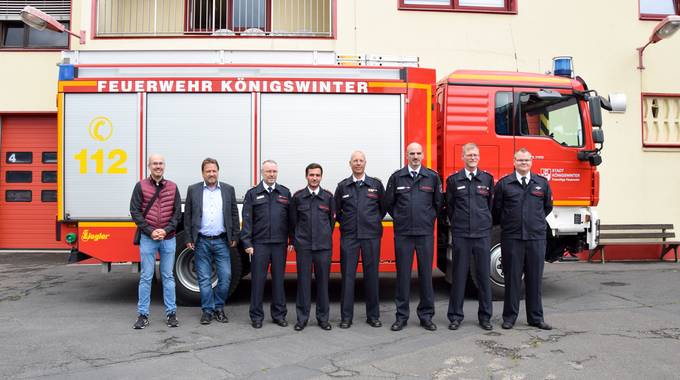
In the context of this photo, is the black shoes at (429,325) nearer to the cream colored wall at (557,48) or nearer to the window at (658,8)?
the cream colored wall at (557,48)

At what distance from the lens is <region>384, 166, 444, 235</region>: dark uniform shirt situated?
5.92 m

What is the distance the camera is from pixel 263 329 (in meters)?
5.96

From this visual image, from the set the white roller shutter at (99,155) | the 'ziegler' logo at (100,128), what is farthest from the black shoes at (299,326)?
the 'ziegler' logo at (100,128)

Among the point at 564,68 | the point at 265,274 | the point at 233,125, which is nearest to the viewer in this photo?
the point at 265,274

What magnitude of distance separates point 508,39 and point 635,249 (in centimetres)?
500

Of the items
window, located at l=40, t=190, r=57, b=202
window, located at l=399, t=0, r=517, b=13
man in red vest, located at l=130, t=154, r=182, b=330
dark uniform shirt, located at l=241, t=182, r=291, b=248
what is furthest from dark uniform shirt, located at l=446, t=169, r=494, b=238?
window, located at l=40, t=190, r=57, b=202

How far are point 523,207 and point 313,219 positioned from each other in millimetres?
2188

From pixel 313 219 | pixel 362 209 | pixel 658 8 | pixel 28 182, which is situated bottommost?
pixel 313 219

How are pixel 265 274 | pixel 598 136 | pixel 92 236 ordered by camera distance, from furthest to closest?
pixel 598 136 → pixel 92 236 → pixel 265 274

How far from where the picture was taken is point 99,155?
6844mm

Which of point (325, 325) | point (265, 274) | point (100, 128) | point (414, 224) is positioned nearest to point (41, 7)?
point (100, 128)

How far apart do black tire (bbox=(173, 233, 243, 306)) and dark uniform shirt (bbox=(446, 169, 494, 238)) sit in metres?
2.65

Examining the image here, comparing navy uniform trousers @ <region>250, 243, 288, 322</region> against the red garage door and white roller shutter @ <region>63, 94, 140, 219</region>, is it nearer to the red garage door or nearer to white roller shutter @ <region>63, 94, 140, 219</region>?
white roller shutter @ <region>63, 94, 140, 219</region>

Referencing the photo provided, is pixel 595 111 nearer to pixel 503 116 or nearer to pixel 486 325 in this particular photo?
pixel 503 116
